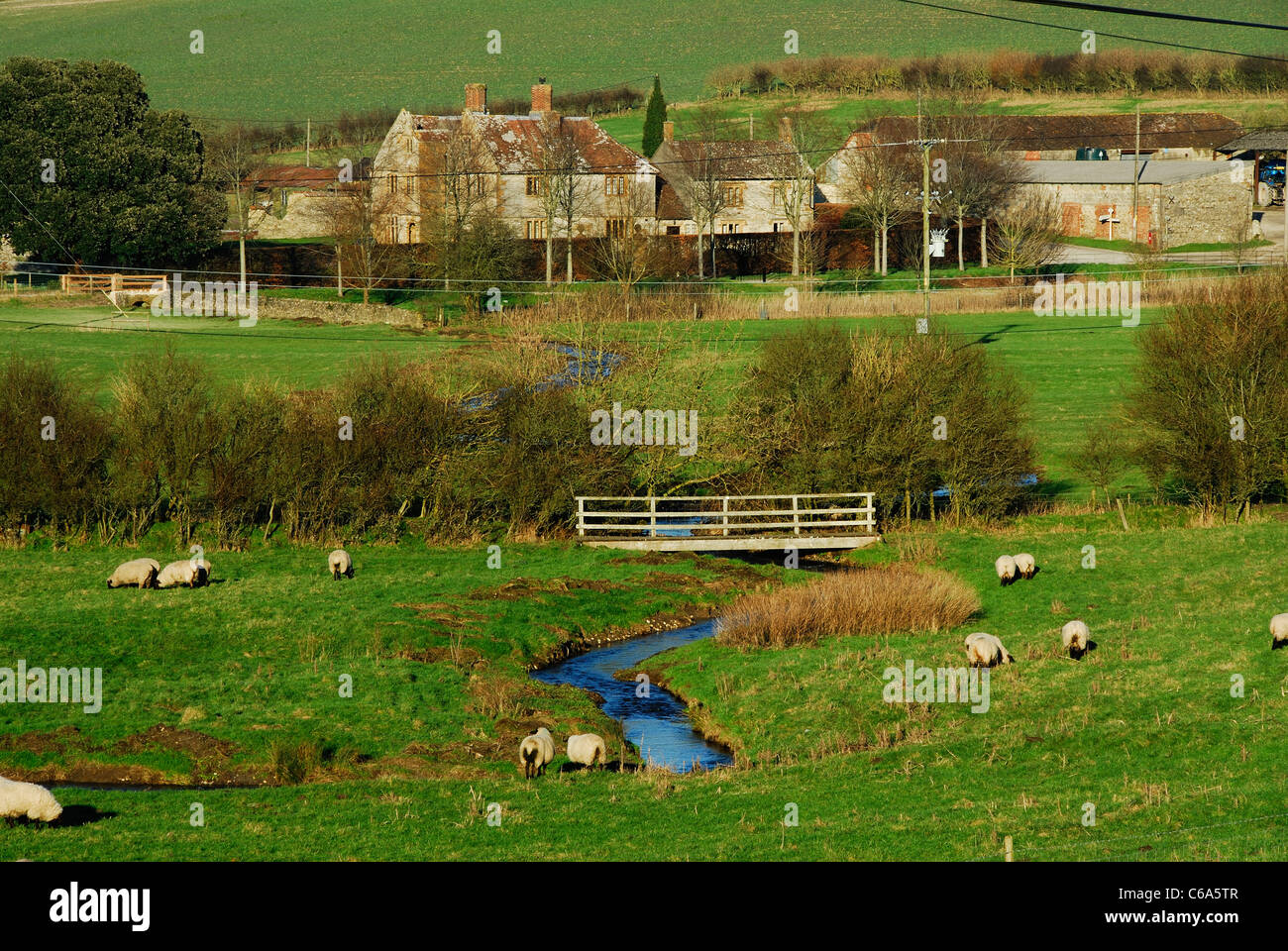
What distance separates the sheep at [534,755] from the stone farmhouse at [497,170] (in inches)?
3028

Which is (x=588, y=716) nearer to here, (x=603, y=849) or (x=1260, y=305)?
(x=603, y=849)

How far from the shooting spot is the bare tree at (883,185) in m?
104

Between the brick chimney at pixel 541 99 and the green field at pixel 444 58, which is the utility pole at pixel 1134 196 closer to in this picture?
the brick chimney at pixel 541 99

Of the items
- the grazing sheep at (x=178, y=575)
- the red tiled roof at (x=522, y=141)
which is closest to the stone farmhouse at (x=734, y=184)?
the red tiled roof at (x=522, y=141)

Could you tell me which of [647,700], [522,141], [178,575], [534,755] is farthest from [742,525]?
[522,141]

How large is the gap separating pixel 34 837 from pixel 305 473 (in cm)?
2415

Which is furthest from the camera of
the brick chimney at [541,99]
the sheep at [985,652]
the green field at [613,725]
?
the brick chimney at [541,99]

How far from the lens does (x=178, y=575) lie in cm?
3703

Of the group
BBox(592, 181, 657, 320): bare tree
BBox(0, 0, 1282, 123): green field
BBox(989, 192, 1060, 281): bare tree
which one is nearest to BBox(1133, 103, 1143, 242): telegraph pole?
BBox(989, 192, 1060, 281): bare tree

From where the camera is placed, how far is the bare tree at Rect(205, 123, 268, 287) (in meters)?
96.0

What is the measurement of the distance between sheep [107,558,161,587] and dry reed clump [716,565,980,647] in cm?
1489

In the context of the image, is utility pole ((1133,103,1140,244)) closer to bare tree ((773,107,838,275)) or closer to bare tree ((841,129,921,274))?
bare tree ((841,129,921,274))

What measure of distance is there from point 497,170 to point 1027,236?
38417mm

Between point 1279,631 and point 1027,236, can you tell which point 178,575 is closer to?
point 1279,631
